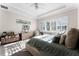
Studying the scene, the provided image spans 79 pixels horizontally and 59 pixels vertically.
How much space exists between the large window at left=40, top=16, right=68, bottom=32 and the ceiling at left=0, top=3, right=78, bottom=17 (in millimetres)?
154

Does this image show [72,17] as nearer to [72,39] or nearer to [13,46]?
[72,39]

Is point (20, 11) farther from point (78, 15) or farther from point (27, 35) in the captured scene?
point (78, 15)

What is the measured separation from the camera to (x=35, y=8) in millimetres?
1061

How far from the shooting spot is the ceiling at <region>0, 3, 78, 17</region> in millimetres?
973

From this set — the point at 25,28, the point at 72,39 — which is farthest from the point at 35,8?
the point at 72,39

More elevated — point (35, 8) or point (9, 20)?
point (35, 8)

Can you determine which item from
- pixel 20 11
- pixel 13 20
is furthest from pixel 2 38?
pixel 20 11

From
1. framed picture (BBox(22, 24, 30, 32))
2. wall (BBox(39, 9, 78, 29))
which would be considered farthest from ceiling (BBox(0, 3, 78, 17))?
framed picture (BBox(22, 24, 30, 32))

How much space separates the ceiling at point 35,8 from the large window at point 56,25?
0.15 meters

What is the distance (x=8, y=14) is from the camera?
1036 mm

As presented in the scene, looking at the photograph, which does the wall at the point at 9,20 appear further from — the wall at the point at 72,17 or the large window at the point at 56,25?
the wall at the point at 72,17

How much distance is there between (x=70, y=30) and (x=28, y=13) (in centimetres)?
71

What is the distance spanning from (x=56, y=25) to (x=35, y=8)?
43cm

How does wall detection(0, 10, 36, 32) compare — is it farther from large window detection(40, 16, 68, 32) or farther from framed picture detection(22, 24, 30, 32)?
large window detection(40, 16, 68, 32)
